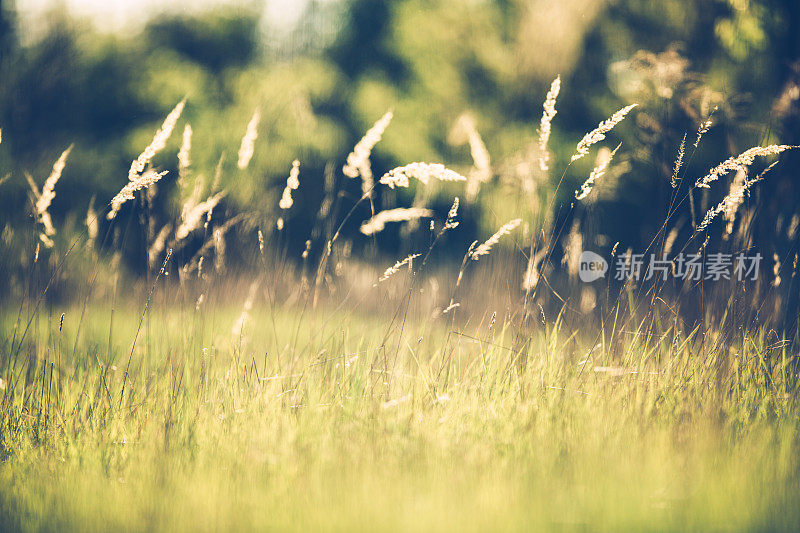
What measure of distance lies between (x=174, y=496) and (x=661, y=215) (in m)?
2.31

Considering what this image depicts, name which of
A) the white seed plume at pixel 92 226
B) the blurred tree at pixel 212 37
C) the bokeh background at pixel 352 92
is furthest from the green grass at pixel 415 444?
the blurred tree at pixel 212 37

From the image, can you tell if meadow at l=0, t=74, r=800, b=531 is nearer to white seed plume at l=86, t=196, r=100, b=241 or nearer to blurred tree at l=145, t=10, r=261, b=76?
white seed plume at l=86, t=196, r=100, b=241

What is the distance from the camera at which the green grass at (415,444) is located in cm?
187

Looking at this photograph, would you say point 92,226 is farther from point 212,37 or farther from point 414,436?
point 212,37

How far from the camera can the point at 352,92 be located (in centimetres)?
851

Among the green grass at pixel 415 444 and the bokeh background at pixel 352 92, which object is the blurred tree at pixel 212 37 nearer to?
the bokeh background at pixel 352 92

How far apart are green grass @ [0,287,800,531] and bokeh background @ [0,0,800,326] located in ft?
10.4

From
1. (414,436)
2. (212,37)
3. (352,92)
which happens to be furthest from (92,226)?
(212,37)

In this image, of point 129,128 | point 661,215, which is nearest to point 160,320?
point 661,215

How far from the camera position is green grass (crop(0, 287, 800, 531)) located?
1.87m

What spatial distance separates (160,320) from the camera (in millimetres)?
2807

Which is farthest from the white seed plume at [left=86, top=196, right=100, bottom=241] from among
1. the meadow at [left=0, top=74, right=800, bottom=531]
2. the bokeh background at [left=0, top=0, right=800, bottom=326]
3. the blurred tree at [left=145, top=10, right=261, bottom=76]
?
the blurred tree at [left=145, top=10, right=261, bottom=76]

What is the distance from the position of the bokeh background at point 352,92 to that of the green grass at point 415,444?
318 cm

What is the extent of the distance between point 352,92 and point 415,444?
22.7 feet
